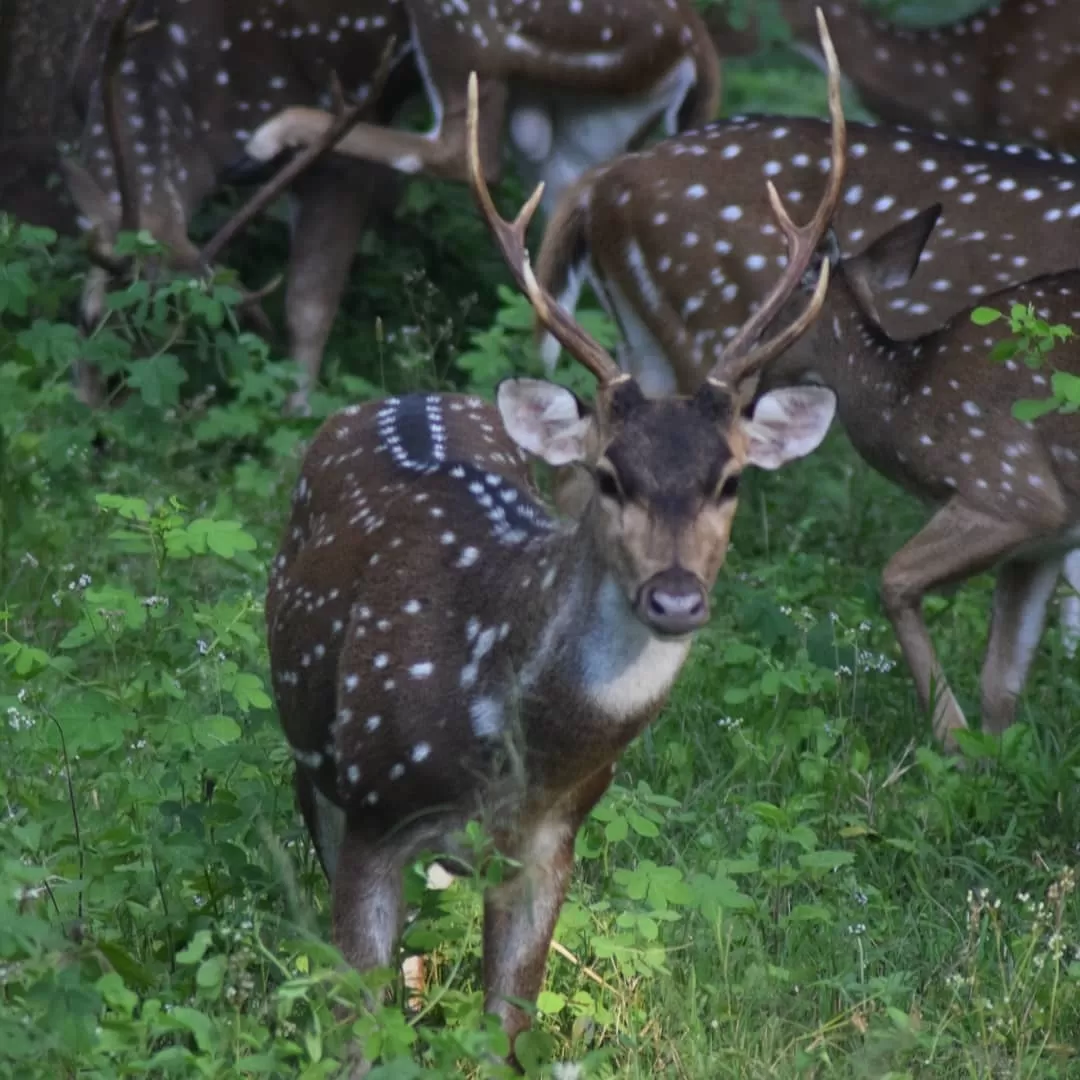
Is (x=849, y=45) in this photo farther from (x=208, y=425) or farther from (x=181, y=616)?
(x=181, y=616)

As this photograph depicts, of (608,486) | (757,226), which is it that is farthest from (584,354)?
(757,226)

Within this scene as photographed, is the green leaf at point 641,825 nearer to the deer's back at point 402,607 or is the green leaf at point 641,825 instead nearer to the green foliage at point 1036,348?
the deer's back at point 402,607

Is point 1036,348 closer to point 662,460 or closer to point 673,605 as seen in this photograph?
point 662,460

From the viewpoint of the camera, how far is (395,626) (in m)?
4.14

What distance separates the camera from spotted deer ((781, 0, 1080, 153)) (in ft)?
27.4

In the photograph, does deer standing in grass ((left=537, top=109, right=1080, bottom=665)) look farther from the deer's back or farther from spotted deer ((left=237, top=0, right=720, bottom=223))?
the deer's back

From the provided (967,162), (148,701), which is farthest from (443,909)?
(967,162)

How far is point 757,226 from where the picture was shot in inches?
264

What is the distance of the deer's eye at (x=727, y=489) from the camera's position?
3936mm

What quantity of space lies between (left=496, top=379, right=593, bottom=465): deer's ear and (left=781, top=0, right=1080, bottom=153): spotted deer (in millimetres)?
4601

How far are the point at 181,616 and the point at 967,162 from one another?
2.79 m

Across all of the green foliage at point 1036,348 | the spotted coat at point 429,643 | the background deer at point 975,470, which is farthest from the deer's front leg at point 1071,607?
the spotted coat at point 429,643

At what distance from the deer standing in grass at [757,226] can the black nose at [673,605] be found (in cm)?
277

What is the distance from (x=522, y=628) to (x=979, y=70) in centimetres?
506
